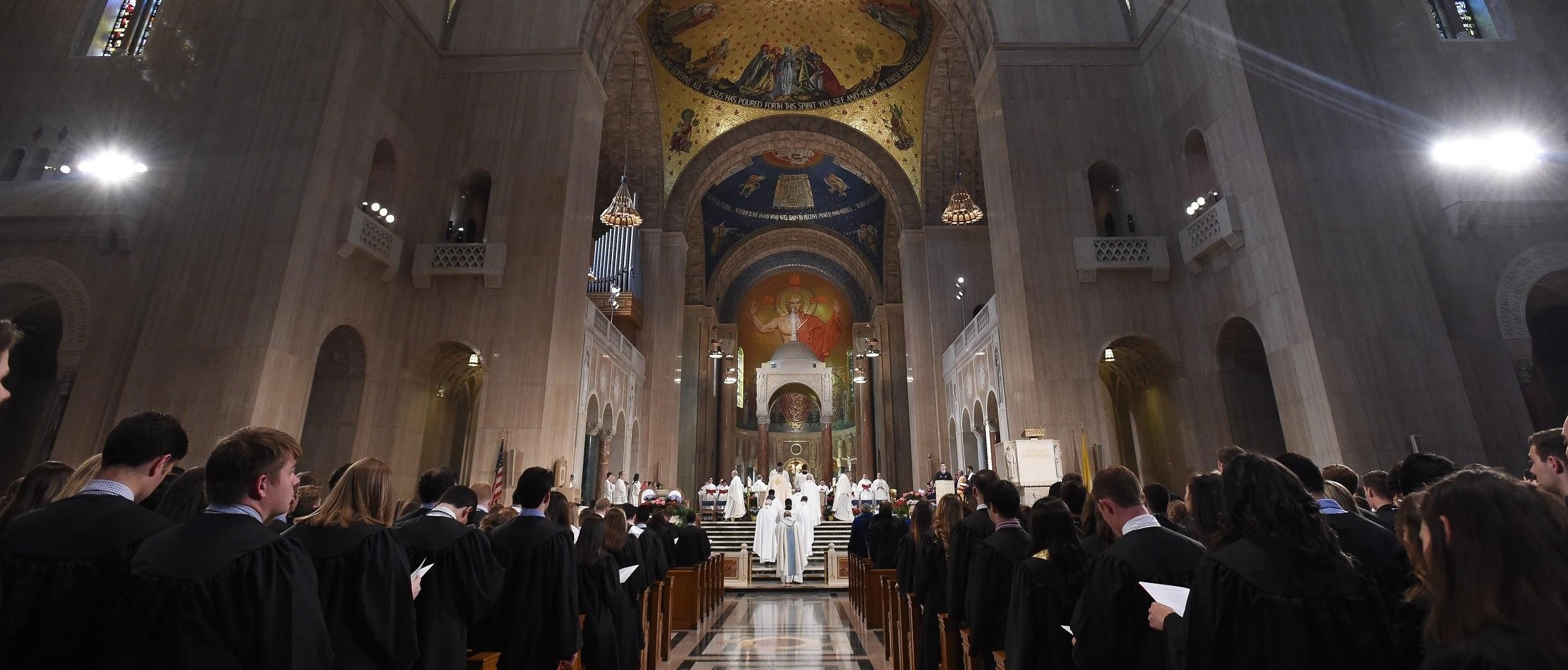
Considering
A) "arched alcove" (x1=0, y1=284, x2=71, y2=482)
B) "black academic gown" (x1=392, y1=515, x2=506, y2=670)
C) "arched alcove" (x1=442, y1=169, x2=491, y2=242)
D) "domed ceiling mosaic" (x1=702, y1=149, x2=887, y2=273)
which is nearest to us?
"black academic gown" (x1=392, y1=515, x2=506, y2=670)

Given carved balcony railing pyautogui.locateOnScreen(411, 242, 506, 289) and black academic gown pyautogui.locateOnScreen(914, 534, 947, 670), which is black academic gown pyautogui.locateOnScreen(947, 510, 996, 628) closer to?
black academic gown pyautogui.locateOnScreen(914, 534, 947, 670)

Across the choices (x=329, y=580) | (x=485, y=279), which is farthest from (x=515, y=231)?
(x=329, y=580)

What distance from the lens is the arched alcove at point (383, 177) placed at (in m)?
11.1

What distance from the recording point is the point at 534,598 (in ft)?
12.0

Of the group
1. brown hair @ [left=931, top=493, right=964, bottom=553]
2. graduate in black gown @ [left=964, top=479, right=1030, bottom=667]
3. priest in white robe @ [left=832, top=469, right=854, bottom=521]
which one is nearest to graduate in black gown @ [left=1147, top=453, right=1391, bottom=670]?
graduate in black gown @ [left=964, top=479, right=1030, bottom=667]

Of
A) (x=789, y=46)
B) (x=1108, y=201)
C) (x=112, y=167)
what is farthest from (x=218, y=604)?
(x=789, y=46)

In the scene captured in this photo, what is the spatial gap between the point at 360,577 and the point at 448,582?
0.74 meters

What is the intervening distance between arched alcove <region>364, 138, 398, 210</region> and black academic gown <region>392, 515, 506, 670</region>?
9.70 m

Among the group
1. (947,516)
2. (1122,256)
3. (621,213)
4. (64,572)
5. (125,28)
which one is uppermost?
(125,28)

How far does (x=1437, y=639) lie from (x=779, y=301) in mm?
32240

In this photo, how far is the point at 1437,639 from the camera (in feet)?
4.22

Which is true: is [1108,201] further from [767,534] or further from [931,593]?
[931,593]

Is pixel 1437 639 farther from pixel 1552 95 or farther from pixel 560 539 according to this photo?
pixel 1552 95

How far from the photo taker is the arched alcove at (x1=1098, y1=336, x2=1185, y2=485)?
447 inches
